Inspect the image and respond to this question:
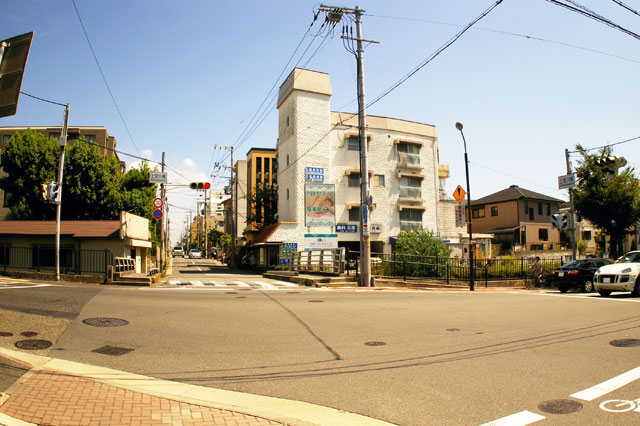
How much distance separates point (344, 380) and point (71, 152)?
38238 mm

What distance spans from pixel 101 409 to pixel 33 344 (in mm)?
3675

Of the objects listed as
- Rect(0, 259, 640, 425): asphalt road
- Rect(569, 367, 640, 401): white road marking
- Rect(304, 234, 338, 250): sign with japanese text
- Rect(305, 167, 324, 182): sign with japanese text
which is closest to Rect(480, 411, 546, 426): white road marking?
Rect(0, 259, 640, 425): asphalt road

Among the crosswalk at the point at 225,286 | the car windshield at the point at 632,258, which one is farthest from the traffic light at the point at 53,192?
the car windshield at the point at 632,258

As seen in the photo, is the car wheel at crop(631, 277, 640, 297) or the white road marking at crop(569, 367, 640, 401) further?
the car wheel at crop(631, 277, 640, 297)

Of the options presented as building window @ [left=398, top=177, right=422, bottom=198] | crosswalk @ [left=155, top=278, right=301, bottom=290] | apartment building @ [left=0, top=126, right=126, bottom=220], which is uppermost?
apartment building @ [left=0, top=126, right=126, bottom=220]

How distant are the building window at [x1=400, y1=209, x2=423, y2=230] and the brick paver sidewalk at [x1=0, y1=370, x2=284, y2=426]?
135 feet

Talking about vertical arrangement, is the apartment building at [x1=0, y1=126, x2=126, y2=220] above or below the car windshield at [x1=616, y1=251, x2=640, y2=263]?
above

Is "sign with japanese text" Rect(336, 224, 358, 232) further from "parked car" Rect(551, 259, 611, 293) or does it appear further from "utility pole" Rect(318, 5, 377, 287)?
"parked car" Rect(551, 259, 611, 293)

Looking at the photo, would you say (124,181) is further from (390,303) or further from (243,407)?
(243,407)

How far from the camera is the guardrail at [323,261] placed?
24.3 m

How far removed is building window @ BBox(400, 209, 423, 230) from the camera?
148 feet

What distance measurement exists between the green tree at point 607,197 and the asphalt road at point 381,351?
74.2ft

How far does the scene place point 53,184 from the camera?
20.8 m

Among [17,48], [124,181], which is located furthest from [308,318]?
[124,181]
